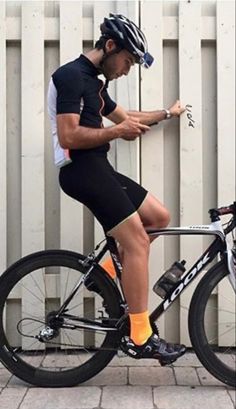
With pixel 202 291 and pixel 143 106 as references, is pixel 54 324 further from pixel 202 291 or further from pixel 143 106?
pixel 143 106

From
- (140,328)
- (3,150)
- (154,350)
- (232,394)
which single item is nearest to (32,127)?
(3,150)

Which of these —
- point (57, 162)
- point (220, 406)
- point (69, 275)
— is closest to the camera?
point (220, 406)

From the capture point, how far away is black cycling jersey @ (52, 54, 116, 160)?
124 inches

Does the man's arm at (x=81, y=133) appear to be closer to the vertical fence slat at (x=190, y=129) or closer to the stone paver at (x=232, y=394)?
the vertical fence slat at (x=190, y=129)

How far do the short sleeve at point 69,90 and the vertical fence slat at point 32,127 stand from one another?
28.2 inches

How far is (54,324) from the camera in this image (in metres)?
3.48

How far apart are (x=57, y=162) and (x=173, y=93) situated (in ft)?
3.36

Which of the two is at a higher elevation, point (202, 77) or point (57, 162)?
point (202, 77)

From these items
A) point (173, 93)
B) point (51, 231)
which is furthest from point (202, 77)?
point (51, 231)

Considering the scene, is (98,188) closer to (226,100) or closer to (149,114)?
(149,114)

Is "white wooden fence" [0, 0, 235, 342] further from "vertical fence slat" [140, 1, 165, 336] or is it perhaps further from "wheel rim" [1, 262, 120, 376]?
"wheel rim" [1, 262, 120, 376]

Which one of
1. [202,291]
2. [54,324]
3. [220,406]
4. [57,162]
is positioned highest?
[57,162]

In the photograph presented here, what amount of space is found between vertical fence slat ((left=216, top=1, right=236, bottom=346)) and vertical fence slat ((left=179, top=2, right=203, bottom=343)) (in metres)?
0.13

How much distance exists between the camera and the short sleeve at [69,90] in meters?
3.14
